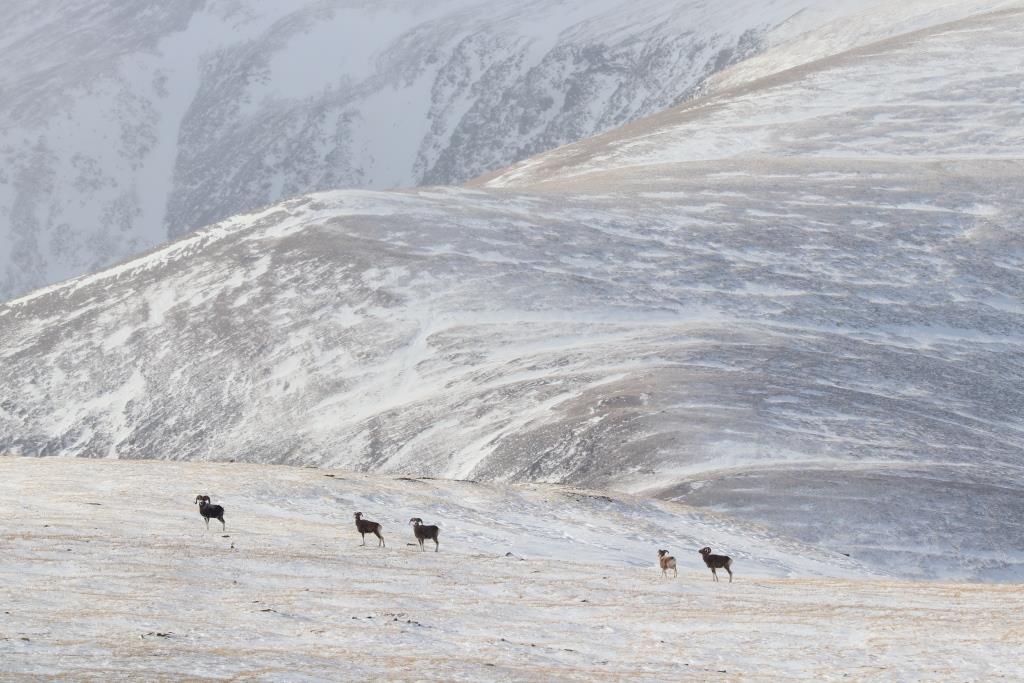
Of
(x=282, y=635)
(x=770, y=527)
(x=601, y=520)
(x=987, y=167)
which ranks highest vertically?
(x=282, y=635)

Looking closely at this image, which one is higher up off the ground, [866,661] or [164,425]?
[866,661]

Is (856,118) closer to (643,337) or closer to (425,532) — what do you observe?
(643,337)

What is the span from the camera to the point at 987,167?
11338 centimetres

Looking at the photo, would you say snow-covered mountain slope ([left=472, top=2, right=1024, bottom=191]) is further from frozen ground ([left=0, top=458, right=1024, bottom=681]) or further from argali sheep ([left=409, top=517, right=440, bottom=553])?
argali sheep ([left=409, top=517, right=440, bottom=553])

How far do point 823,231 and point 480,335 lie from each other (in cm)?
2708

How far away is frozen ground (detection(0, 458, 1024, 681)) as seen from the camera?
18391 mm

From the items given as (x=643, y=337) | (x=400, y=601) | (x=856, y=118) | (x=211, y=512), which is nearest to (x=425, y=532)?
(x=211, y=512)

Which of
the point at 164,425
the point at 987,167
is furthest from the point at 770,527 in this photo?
the point at 987,167

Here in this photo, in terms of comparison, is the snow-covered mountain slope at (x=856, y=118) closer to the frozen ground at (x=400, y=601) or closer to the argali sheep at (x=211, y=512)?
the frozen ground at (x=400, y=601)

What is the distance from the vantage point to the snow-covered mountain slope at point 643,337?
55156 mm

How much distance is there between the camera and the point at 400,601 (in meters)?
23.3

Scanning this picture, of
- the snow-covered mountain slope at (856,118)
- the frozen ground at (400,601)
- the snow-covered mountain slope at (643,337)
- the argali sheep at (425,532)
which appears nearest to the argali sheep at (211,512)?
the frozen ground at (400,601)

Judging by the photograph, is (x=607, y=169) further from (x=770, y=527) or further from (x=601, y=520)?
(x=601, y=520)

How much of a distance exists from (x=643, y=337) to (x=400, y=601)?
184 ft
